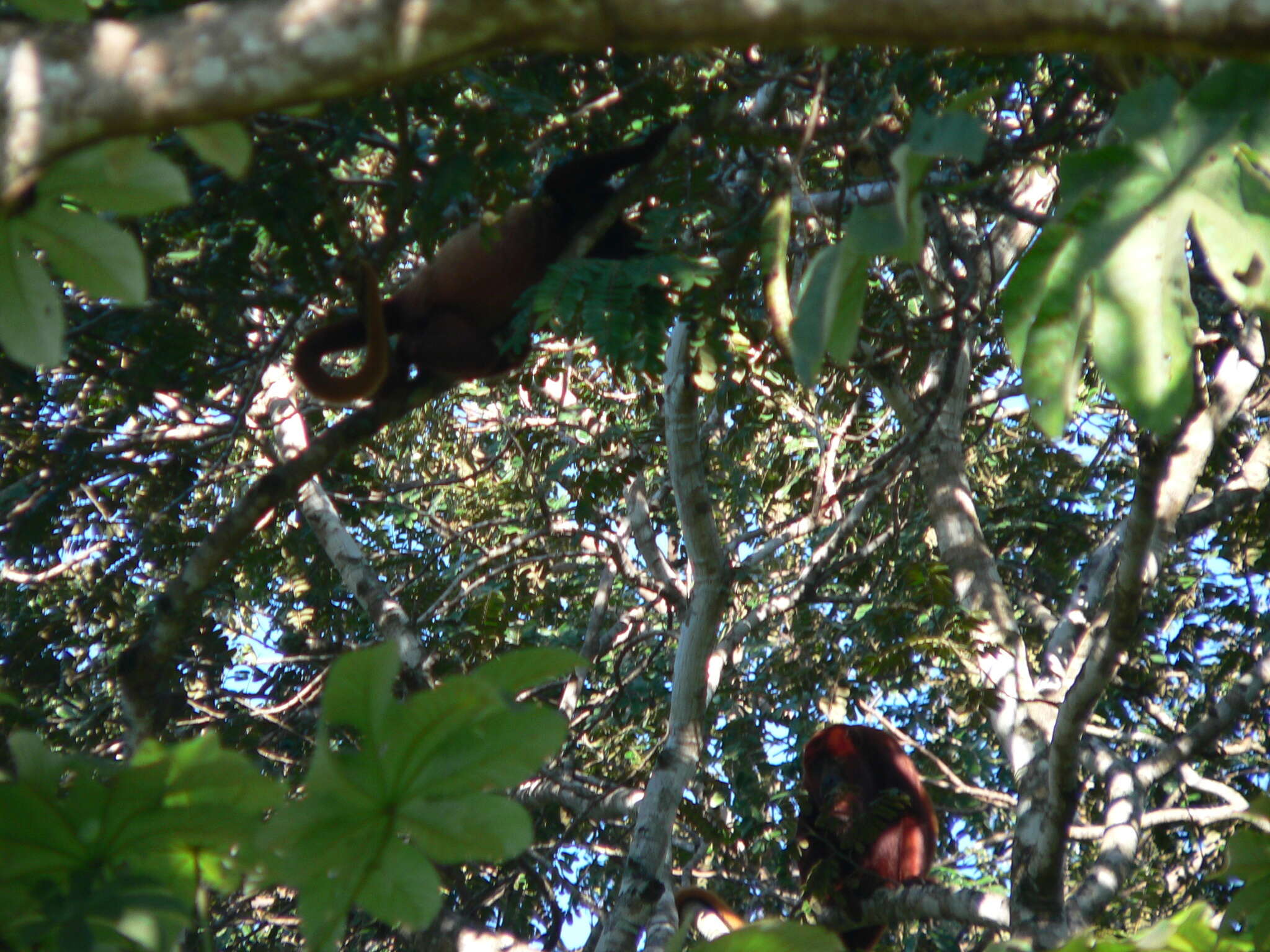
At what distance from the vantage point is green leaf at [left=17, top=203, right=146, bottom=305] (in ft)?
3.47

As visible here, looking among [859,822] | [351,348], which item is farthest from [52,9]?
[859,822]

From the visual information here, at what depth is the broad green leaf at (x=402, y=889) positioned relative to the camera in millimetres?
932

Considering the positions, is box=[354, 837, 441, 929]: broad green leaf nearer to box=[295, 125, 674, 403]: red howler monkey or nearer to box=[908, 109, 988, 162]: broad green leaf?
box=[908, 109, 988, 162]: broad green leaf

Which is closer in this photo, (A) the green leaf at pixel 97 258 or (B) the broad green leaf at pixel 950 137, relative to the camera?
(B) the broad green leaf at pixel 950 137

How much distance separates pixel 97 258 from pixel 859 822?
3.63 m

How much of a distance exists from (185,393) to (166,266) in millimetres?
408

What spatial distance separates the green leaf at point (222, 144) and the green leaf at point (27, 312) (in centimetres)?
21

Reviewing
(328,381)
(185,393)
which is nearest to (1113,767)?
(328,381)

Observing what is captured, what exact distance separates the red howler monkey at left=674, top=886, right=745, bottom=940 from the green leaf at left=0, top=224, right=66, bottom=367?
→ 315 cm

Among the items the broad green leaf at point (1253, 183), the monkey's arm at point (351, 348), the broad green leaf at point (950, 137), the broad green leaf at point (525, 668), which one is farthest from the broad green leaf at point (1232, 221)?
the monkey's arm at point (351, 348)

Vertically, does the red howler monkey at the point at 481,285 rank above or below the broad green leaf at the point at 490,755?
above

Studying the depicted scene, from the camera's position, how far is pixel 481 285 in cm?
415

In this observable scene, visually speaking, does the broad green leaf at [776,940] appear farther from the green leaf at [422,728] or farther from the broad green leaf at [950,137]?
the broad green leaf at [950,137]

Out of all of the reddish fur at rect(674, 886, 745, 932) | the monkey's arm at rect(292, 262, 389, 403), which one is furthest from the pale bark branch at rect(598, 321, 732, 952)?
the monkey's arm at rect(292, 262, 389, 403)
